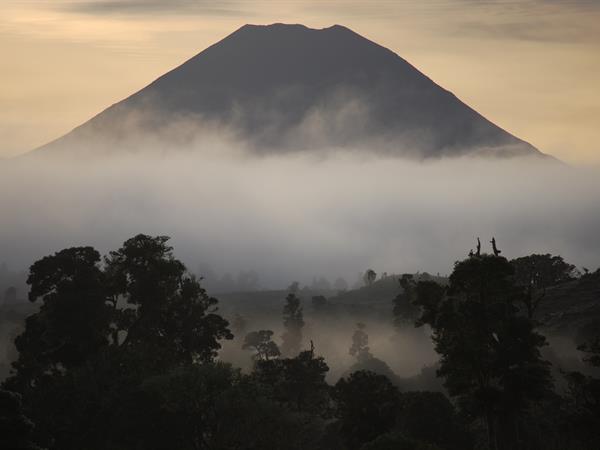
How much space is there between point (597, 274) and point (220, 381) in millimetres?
102086

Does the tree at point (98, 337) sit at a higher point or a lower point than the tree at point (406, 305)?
lower

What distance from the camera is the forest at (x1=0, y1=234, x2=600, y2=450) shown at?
227 feet

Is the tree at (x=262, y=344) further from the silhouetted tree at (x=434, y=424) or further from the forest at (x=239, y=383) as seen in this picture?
the silhouetted tree at (x=434, y=424)

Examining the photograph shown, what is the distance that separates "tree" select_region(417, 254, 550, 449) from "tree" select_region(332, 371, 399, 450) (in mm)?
12272

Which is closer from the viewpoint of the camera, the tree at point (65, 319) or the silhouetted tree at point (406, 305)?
the tree at point (65, 319)

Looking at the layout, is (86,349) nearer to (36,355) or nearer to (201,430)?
(36,355)

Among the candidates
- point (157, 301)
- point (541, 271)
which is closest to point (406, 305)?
point (541, 271)

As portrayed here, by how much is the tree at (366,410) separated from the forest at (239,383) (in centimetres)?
11

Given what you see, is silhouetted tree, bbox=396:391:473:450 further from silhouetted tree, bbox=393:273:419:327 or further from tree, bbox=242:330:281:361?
tree, bbox=242:330:281:361

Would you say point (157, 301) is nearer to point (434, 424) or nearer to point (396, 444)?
point (434, 424)

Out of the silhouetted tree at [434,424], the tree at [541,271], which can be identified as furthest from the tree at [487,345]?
the tree at [541,271]

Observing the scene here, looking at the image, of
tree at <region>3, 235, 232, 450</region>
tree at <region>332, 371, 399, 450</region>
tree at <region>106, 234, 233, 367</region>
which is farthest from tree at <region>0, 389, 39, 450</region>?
tree at <region>106, 234, 233, 367</region>

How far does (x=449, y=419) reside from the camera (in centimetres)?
8425

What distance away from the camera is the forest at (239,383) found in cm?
6919
